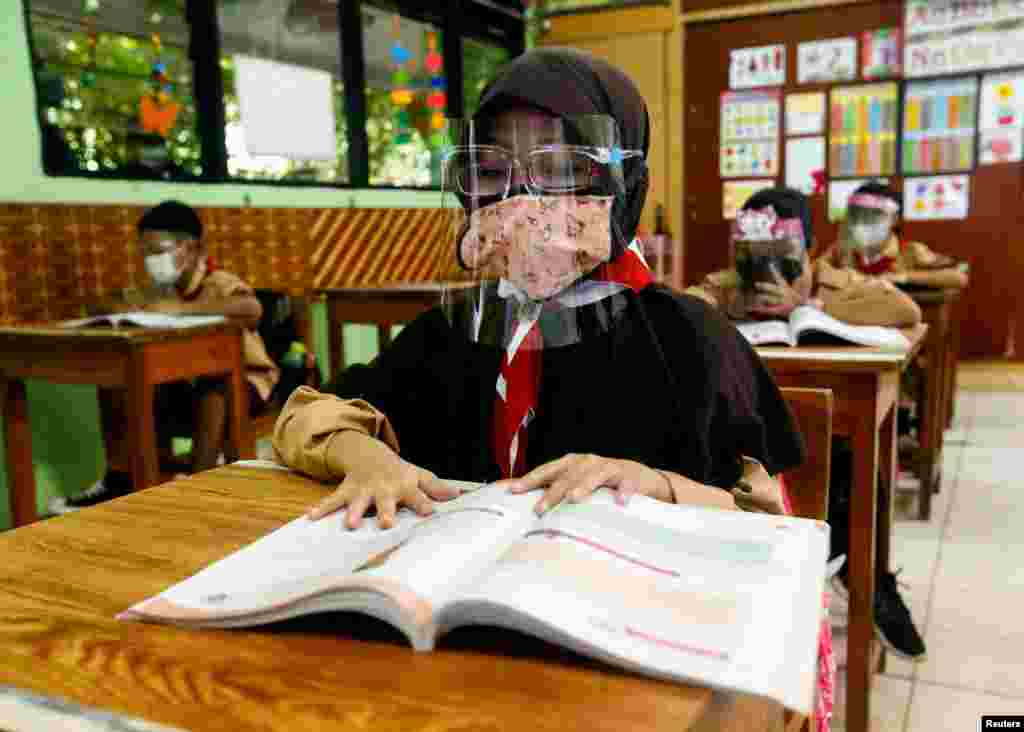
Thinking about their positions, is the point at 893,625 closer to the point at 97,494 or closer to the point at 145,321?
the point at 145,321

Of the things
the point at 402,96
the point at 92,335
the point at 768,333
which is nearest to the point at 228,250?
the point at 92,335

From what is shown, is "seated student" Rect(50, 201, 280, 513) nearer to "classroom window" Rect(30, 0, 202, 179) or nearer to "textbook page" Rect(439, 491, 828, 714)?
"classroom window" Rect(30, 0, 202, 179)

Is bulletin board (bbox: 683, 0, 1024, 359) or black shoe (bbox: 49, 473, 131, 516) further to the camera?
bulletin board (bbox: 683, 0, 1024, 359)

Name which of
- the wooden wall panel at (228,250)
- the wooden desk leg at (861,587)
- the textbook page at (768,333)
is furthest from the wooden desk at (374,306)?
the wooden desk leg at (861,587)

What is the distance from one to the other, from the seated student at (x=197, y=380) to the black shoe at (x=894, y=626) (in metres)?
1.90

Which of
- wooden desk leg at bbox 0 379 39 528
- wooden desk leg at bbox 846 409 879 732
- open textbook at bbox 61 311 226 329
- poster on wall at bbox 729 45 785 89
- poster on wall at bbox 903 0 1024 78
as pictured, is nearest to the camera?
wooden desk leg at bbox 846 409 879 732

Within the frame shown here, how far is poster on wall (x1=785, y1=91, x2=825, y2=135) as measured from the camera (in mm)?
5516

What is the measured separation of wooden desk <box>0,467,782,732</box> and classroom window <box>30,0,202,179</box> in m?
2.74

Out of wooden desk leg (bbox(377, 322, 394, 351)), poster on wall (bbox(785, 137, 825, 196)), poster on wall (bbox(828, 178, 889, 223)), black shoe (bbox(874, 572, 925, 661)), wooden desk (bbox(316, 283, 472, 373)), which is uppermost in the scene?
poster on wall (bbox(785, 137, 825, 196))

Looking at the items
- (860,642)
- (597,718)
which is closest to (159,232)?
(860,642)

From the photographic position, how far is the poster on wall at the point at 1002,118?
198 inches

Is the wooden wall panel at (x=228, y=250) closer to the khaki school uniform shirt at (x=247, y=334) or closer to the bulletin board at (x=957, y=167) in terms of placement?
the khaki school uniform shirt at (x=247, y=334)

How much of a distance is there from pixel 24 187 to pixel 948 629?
298 cm

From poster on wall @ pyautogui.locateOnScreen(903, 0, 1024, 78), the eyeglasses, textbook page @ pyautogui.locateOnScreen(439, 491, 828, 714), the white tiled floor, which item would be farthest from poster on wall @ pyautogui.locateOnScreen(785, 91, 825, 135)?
textbook page @ pyautogui.locateOnScreen(439, 491, 828, 714)
